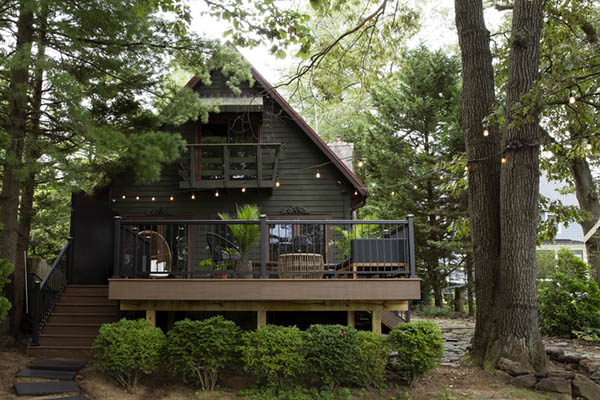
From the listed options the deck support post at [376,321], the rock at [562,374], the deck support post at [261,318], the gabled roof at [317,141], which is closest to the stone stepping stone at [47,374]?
the deck support post at [261,318]

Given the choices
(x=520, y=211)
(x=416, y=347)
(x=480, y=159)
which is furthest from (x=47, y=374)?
(x=480, y=159)

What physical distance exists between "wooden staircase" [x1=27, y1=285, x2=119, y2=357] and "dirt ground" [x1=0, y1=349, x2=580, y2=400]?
1.93ft

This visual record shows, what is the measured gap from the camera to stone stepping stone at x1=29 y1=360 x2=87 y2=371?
7.04 m

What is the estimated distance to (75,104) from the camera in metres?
6.69

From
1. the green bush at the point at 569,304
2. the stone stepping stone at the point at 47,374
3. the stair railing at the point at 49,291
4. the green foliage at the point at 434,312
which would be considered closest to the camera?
the stone stepping stone at the point at 47,374

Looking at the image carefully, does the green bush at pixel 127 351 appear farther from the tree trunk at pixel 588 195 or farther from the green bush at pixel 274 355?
the tree trunk at pixel 588 195

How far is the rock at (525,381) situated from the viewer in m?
6.78

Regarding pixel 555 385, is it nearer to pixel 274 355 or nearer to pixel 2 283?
pixel 274 355

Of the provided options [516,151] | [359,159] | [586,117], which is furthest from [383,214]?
[516,151]

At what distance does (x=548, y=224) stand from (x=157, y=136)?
763 centimetres

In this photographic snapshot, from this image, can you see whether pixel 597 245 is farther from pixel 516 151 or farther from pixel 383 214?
pixel 383 214

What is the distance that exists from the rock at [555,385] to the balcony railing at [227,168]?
6542 mm

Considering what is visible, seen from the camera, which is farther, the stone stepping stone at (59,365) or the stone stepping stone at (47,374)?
the stone stepping stone at (59,365)

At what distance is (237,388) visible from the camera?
677cm
